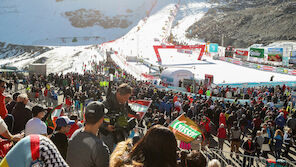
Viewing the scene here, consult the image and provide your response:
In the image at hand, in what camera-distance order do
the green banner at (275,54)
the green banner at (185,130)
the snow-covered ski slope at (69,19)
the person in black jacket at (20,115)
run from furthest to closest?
the snow-covered ski slope at (69,19) < the green banner at (275,54) < the green banner at (185,130) < the person in black jacket at (20,115)

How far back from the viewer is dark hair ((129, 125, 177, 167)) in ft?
7.07

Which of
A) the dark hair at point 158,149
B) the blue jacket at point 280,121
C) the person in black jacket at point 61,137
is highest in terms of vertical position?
the dark hair at point 158,149

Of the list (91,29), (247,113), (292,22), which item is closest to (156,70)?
(247,113)

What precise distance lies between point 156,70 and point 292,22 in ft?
135

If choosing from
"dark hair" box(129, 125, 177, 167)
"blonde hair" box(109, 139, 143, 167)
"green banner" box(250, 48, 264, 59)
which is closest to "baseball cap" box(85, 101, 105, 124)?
"blonde hair" box(109, 139, 143, 167)

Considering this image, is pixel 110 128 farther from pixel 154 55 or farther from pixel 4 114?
pixel 154 55

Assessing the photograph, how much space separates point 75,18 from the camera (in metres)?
100

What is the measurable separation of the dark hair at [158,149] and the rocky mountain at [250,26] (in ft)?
179

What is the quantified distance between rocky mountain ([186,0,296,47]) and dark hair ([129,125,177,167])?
5470 cm

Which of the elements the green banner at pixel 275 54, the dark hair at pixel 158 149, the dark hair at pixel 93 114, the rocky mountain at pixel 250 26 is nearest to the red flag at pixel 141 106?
the dark hair at pixel 93 114

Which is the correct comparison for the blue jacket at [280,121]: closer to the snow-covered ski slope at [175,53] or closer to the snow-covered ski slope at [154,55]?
the snow-covered ski slope at [175,53]

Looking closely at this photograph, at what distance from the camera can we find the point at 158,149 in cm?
215

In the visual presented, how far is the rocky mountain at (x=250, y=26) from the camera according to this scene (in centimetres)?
6006

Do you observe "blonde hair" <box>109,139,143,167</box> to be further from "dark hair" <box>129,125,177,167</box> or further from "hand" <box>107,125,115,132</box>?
"hand" <box>107,125,115,132</box>
